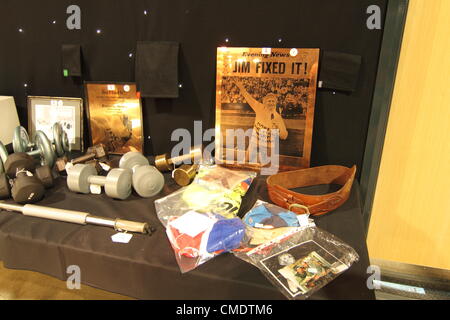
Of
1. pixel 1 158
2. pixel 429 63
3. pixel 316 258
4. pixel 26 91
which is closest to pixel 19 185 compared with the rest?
pixel 1 158

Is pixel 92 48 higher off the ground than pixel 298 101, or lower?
higher

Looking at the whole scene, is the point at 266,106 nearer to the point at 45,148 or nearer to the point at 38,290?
the point at 45,148

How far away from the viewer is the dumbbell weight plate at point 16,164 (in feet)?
3.64

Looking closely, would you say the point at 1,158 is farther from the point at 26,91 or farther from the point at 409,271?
the point at 409,271

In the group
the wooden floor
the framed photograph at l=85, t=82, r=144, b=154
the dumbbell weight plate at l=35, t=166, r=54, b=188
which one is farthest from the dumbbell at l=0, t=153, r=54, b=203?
the wooden floor

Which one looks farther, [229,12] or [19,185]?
[229,12]

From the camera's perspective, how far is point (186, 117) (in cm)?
137

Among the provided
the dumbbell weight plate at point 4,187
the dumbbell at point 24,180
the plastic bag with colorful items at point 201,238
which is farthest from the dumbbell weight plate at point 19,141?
the plastic bag with colorful items at point 201,238

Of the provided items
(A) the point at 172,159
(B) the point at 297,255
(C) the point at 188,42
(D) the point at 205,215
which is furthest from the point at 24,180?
(B) the point at 297,255

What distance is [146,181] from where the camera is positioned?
3.47ft

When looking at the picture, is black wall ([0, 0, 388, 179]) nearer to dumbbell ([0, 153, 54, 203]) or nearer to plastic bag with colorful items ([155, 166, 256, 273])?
plastic bag with colorful items ([155, 166, 256, 273])

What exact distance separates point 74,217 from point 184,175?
0.39m

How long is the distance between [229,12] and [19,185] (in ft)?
3.11

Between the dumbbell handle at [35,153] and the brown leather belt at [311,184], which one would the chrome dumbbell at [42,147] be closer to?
the dumbbell handle at [35,153]
